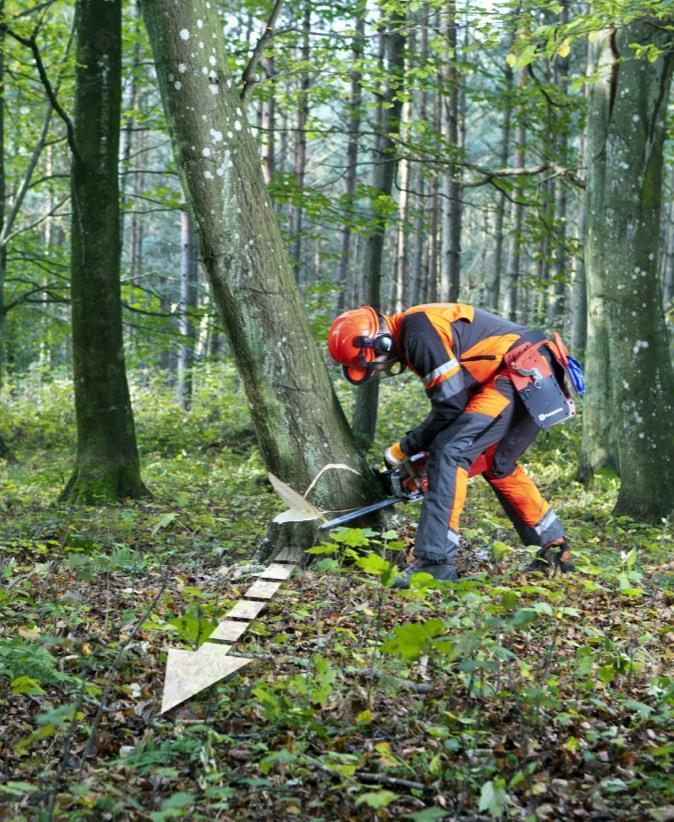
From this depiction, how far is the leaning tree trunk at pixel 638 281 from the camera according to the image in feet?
28.7

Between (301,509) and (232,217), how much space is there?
1901 mm

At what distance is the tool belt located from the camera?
5.88 meters

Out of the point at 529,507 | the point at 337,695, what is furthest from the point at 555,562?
the point at 337,695

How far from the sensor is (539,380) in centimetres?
593

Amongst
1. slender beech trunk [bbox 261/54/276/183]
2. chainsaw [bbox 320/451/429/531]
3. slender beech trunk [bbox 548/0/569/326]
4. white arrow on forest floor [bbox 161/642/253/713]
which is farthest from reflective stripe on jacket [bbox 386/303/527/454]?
slender beech trunk [bbox 261/54/276/183]

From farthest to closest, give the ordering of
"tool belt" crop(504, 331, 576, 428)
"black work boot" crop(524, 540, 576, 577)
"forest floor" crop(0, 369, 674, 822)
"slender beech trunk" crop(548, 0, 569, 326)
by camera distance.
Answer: "slender beech trunk" crop(548, 0, 569, 326), "black work boot" crop(524, 540, 576, 577), "tool belt" crop(504, 331, 576, 428), "forest floor" crop(0, 369, 674, 822)

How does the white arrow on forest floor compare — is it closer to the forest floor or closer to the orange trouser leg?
the forest floor

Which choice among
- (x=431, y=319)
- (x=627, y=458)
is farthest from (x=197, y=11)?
(x=627, y=458)

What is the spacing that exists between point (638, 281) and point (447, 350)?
4.08 metres

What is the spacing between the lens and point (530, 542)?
632 cm

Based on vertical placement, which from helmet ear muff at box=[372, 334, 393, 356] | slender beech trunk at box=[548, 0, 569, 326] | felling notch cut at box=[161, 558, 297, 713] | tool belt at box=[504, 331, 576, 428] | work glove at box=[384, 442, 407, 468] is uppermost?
slender beech trunk at box=[548, 0, 569, 326]

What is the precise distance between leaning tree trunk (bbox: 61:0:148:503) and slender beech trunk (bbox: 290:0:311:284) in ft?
6.74

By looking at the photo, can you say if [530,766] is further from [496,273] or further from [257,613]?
[496,273]

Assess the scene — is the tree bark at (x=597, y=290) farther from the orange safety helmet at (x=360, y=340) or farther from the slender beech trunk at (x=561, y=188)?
the orange safety helmet at (x=360, y=340)
